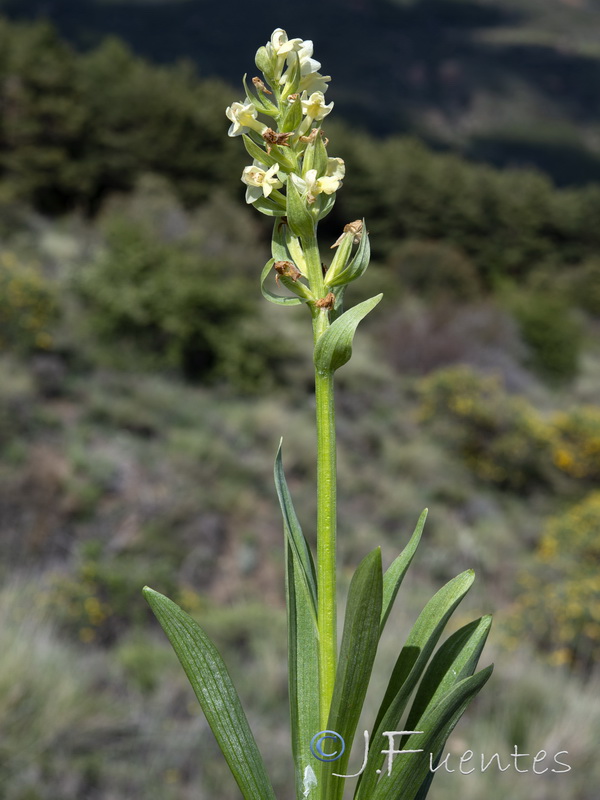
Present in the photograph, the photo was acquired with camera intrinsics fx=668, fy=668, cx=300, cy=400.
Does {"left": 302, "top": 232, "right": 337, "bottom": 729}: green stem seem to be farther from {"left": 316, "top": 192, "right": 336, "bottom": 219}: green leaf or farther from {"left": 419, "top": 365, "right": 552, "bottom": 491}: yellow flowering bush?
{"left": 419, "top": 365, "right": 552, "bottom": 491}: yellow flowering bush

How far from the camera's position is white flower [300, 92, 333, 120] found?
0.57 metres

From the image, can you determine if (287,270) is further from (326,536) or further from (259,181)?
(326,536)

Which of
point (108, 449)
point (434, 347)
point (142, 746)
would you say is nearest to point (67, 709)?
point (142, 746)

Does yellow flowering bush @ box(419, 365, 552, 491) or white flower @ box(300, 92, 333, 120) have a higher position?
yellow flowering bush @ box(419, 365, 552, 491)

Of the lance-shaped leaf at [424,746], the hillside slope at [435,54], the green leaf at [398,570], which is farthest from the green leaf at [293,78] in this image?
the hillside slope at [435,54]

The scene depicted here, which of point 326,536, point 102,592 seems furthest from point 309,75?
point 102,592

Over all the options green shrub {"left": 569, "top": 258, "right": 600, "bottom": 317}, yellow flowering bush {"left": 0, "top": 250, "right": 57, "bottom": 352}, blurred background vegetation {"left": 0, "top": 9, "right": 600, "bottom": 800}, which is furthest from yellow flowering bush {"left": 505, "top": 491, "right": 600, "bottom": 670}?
green shrub {"left": 569, "top": 258, "right": 600, "bottom": 317}

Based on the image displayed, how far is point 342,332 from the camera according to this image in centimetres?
48

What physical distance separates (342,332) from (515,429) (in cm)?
975

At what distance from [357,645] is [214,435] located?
791 centimetres

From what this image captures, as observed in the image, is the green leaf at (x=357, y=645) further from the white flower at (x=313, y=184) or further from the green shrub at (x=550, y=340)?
the green shrub at (x=550, y=340)

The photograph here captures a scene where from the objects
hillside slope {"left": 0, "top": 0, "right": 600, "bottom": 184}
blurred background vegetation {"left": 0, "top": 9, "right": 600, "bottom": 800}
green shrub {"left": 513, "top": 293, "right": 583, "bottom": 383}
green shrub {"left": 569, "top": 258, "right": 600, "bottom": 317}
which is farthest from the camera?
hillside slope {"left": 0, "top": 0, "right": 600, "bottom": 184}

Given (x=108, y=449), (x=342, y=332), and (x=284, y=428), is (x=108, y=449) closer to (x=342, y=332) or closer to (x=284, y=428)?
(x=284, y=428)

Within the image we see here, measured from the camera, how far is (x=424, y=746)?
0.48 m
